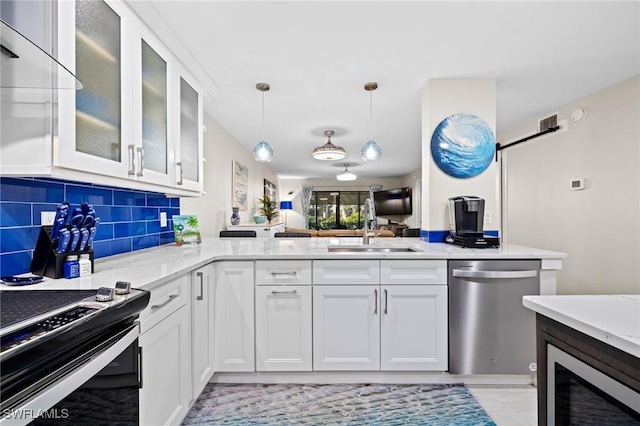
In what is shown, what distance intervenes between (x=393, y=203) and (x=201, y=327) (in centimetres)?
854

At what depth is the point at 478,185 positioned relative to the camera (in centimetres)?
280

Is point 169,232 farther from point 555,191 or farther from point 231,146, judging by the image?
point 555,191

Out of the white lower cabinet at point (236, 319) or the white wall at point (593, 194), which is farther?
the white wall at point (593, 194)

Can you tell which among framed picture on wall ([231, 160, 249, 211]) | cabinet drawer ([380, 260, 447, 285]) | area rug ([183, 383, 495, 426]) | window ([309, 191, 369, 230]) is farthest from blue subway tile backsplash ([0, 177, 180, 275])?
window ([309, 191, 369, 230])

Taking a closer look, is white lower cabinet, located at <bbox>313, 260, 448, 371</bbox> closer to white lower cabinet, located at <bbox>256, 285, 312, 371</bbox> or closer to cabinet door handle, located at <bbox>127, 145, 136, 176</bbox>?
white lower cabinet, located at <bbox>256, 285, 312, 371</bbox>

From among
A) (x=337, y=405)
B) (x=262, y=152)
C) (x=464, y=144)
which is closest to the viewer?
(x=337, y=405)

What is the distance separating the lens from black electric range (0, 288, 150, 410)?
611mm

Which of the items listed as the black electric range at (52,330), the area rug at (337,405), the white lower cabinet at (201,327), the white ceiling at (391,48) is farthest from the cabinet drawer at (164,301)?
the white ceiling at (391,48)

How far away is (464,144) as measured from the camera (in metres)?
2.76

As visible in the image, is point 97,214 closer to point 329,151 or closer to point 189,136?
point 189,136

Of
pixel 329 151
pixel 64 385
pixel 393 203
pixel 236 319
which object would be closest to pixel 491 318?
pixel 236 319

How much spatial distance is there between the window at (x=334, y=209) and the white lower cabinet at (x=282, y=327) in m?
8.93

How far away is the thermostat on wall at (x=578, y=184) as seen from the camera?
125 inches

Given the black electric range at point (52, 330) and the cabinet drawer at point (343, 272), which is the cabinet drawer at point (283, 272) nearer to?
the cabinet drawer at point (343, 272)
